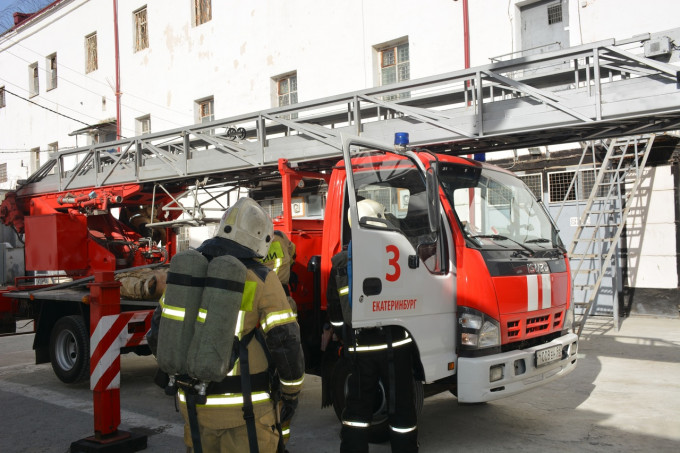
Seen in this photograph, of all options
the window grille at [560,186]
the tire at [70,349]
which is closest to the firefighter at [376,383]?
the tire at [70,349]

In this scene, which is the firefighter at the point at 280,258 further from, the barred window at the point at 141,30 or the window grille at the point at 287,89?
the barred window at the point at 141,30

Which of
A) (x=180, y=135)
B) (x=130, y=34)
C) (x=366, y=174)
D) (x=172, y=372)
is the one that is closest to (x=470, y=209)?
(x=366, y=174)

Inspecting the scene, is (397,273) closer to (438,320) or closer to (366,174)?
(438,320)

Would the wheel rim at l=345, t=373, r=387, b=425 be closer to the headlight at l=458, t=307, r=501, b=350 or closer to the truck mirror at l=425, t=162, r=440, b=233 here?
the headlight at l=458, t=307, r=501, b=350

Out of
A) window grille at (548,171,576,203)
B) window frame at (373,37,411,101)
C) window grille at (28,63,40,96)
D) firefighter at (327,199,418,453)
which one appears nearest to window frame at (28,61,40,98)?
window grille at (28,63,40,96)

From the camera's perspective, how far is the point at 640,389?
6348 mm

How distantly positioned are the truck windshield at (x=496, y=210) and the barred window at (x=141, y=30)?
16.2 metres

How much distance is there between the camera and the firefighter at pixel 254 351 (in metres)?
2.84

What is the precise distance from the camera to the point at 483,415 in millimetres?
5566

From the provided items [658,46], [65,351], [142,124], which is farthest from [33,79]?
[658,46]

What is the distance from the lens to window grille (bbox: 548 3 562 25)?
36.7 feet

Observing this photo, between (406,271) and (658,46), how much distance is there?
3.22 meters

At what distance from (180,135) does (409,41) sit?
6.19 m

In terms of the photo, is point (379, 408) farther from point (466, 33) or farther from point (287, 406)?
point (466, 33)
